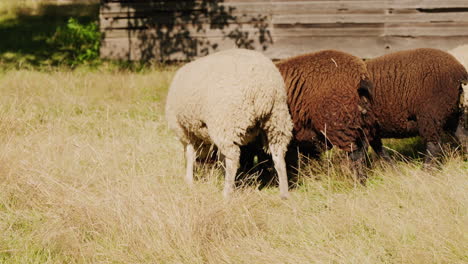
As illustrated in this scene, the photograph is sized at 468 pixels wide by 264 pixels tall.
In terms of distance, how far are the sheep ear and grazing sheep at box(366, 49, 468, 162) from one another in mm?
326

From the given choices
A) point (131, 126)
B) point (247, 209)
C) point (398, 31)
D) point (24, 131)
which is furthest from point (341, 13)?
point (247, 209)

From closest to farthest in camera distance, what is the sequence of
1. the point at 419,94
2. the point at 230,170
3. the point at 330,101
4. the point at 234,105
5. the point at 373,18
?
1. the point at 234,105
2. the point at 230,170
3. the point at 330,101
4. the point at 419,94
5. the point at 373,18

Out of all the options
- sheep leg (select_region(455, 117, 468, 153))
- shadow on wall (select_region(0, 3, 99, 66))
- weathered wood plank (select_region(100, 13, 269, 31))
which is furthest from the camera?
shadow on wall (select_region(0, 3, 99, 66))

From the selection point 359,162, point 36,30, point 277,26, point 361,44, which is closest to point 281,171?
point 359,162

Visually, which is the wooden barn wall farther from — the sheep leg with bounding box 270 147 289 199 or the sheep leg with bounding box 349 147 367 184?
the sheep leg with bounding box 270 147 289 199

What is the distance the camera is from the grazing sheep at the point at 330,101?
5273 mm

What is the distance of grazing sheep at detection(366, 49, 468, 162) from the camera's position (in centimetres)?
551

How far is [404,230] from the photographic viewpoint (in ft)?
13.0

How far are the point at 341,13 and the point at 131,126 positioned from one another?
5823 mm

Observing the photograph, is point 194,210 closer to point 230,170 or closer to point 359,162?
point 230,170

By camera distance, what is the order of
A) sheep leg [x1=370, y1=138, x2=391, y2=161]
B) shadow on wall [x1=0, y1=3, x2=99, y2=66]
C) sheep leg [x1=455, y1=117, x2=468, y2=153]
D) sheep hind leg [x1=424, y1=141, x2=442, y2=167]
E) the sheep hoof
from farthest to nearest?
shadow on wall [x1=0, y1=3, x2=99, y2=66] < sheep leg [x1=370, y1=138, x2=391, y2=161] < sheep leg [x1=455, y1=117, x2=468, y2=153] < sheep hind leg [x1=424, y1=141, x2=442, y2=167] < the sheep hoof

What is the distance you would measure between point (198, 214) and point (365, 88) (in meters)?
2.28

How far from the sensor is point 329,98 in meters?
5.30

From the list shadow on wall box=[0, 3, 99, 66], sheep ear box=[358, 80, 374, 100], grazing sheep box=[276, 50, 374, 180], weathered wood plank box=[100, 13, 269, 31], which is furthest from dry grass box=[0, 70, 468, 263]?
shadow on wall box=[0, 3, 99, 66]
